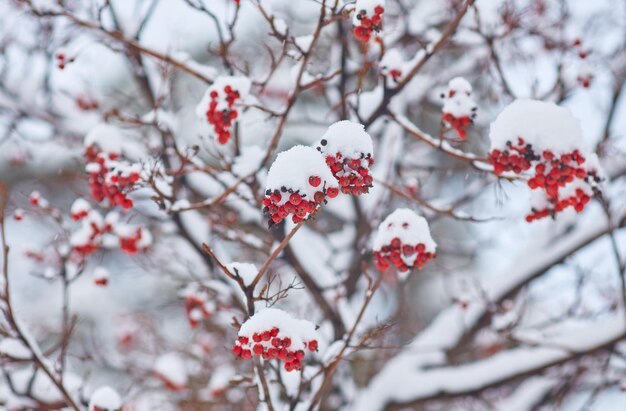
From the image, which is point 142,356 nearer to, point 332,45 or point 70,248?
point 70,248

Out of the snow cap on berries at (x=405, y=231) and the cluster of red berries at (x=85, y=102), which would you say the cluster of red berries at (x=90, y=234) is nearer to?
the snow cap on berries at (x=405, y=231)

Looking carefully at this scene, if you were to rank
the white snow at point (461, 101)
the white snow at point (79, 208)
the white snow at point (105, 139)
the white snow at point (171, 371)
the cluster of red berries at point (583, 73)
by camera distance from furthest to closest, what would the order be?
1. the white snow at point (171, 371)
2. the cluster of red berries at point (583, 73)
3. the white snow at point (79, 208)
4. the white snow at point (105, 139)
5. the white snow at point (461, 101)

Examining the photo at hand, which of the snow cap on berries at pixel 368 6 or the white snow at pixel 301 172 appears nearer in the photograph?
the white snow at pixel 301 172

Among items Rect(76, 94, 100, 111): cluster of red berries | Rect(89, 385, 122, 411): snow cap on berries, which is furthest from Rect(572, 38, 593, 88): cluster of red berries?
Rect(76, 94, 100, 111): cluster of red berries

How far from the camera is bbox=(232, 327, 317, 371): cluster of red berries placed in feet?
7.15

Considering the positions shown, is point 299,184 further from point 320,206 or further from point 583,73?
point 583,73

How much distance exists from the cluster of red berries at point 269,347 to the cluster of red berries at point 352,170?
0.62 m

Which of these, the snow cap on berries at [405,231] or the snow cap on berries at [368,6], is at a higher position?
the snow cap on berries at [368,6]

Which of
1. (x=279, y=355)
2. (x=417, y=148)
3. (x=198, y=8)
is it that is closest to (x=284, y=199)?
(x=279, y=355)

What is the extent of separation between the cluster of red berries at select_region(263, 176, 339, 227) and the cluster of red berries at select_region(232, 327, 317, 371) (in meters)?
0.46

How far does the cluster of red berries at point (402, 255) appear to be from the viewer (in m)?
2.65

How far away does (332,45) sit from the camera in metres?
6.16

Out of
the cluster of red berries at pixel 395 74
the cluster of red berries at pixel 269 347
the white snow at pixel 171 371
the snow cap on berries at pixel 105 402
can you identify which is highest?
the cluster of red berries at pixel 395 74

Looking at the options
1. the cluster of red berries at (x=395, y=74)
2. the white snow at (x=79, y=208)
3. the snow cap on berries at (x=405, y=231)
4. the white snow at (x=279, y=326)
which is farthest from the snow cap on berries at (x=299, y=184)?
the white snow at (x=79, y=208)
